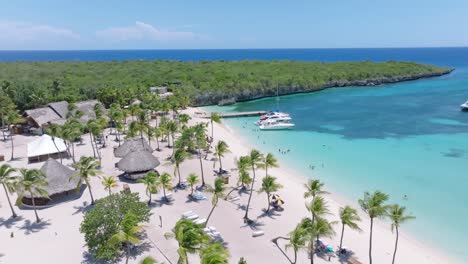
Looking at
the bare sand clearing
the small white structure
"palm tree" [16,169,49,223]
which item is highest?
"palm tree" [16,169,49,223]

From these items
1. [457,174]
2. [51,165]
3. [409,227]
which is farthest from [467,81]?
[51,165]

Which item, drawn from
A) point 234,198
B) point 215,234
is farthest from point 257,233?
point 234,198

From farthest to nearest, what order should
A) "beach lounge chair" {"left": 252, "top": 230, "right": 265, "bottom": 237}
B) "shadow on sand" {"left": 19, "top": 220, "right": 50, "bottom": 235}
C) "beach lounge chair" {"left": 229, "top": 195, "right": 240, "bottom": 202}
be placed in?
"beach lounge chair" {"left": 229, "top": 195, "right": 240, "bottom": 202} < "shadow on sand" {"left": 19, "top": 220, "right": 50, "bottom": 235} < "beach lounge chair" {"left": 252, "top": 230, "right": 265, "bottom": 237}

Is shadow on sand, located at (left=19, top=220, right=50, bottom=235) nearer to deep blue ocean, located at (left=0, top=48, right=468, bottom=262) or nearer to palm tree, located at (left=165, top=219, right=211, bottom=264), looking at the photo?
palm tree, located at (left=165, top=219, right=211, bottom=264)

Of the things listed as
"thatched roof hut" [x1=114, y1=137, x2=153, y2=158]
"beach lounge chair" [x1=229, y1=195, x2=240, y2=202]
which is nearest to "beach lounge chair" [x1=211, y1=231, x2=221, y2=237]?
"beach lounge chair" [x1=229, y1=195, x2=240, y2=202]

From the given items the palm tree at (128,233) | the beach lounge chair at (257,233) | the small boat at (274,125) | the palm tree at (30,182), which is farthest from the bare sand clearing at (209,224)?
the small boat at (274,125)

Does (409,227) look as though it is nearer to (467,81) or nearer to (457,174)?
(457,174)

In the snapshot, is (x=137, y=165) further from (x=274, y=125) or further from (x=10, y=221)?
(x=274, y=125)
